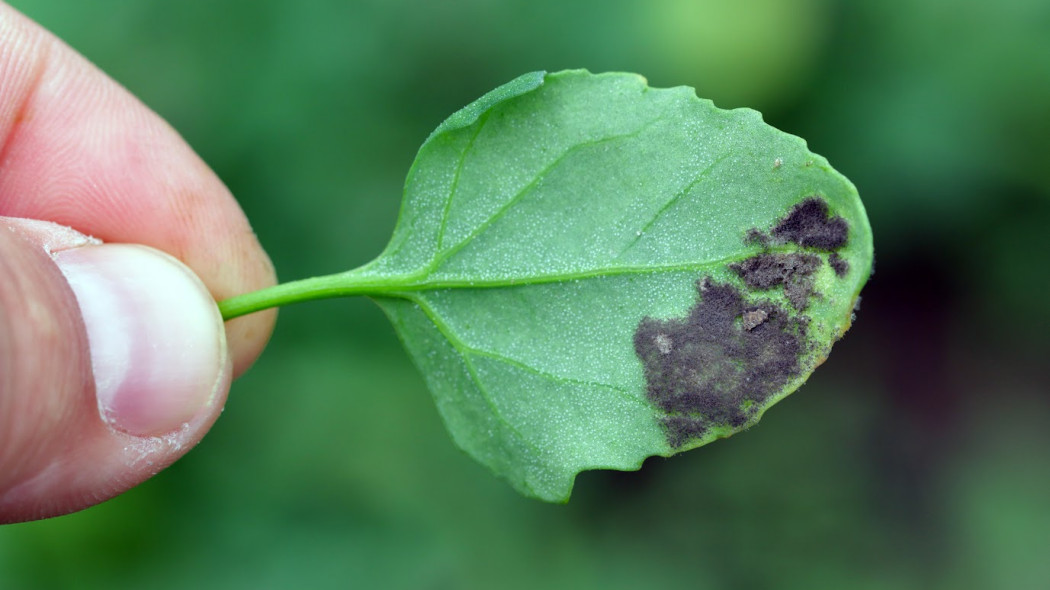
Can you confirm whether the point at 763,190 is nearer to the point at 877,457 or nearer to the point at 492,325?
the point at 492,325

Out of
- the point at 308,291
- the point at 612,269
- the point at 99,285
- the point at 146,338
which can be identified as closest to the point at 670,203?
the point at 612,269

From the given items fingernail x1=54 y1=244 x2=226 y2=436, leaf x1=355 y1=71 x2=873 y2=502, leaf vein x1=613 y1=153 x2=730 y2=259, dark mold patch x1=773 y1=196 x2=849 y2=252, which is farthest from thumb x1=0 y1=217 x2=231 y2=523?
dark mold patch x1=773 y1=196 x2=849 y2=252

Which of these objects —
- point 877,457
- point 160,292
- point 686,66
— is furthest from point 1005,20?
point 160,292

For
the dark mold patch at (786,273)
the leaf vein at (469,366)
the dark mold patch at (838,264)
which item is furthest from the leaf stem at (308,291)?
the dark mold patch at (838,264)

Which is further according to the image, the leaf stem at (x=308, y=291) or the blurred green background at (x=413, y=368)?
the blurred green background at (x=413, y=368)

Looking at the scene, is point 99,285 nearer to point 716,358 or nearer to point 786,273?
point 716,358

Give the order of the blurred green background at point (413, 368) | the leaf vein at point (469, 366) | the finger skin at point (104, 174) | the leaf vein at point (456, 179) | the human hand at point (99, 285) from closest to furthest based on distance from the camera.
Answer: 1. the human hand at point (99, 285)
2. the leaf vein at point (456, 179)
3. the leaf vein at point (469, 366)
4. the finger skin at point (104, 174)
5. the blurred green background at point (413, 368)

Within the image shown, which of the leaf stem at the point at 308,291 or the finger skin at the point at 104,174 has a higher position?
the finger skin at the point at 104,174

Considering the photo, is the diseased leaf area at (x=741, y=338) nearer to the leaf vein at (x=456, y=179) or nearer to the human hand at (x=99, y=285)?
the leaf vein at (x=456, y=179)
